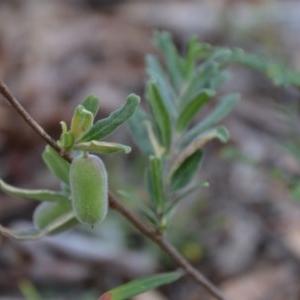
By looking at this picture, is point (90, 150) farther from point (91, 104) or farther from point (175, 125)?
point (175, 125)

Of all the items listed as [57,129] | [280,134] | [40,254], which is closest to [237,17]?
[280,134]

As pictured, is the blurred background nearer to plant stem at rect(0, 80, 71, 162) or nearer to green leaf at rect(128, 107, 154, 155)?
green leaf at rect(128, 107, 154, 155)

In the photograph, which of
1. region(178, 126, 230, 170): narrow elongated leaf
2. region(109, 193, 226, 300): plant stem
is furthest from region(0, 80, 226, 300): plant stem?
region(178, 126, 230, 170): narrow elongated leaf

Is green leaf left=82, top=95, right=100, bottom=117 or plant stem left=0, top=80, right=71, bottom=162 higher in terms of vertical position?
green leaf left=82, top=95, right=100, bottom=117

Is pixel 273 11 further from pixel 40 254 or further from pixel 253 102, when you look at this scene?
pixel 40 254

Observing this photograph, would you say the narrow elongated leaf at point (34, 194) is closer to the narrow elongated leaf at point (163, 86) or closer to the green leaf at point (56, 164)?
the green leaf at point (56, 164)

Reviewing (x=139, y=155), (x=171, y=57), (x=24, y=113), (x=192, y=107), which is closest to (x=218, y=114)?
(x=192, y=107)
